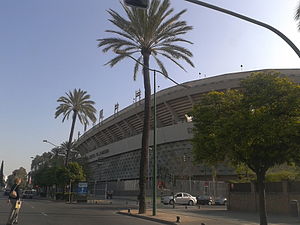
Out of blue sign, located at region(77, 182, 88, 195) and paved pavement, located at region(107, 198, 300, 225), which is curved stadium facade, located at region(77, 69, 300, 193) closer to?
blue sign, located at region(77, 182, 88, 195)

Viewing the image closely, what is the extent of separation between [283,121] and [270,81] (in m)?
1.80

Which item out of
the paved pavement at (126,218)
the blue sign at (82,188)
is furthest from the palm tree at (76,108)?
the paved pavement at (126,218)

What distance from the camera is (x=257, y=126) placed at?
45.2 ft

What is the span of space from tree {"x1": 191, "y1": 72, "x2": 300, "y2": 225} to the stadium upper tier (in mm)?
33810

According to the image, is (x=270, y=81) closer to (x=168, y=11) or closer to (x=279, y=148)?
(x=279, y=148)

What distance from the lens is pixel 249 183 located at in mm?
30719

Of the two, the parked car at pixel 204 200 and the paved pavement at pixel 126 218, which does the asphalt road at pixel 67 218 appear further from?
the parked car at pixel 204 200

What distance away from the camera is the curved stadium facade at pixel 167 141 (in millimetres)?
60094

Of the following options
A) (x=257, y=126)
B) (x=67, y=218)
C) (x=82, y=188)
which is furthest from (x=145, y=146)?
(x=82, y=188)

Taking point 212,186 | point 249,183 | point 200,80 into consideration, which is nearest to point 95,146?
point 200,80

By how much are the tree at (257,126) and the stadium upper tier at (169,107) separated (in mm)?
33810

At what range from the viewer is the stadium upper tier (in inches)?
2337

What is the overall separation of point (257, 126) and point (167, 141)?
5558 cm

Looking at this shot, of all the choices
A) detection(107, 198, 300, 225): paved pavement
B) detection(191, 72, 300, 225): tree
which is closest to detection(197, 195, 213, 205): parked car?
detection(107, 198, 300, 225): paved pavement
